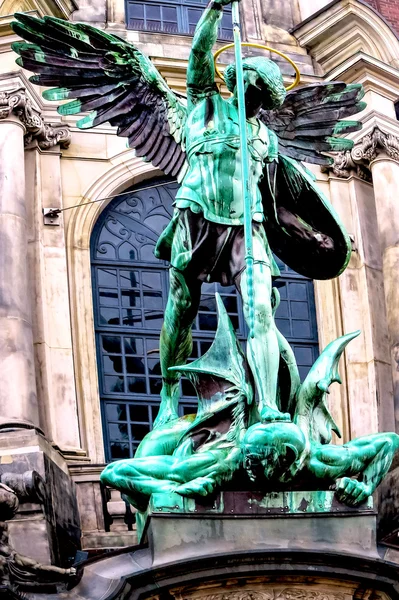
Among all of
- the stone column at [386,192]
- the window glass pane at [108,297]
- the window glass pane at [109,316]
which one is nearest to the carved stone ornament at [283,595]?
the stone column at [386,192]

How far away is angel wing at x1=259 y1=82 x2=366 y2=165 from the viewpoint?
59.1 feet

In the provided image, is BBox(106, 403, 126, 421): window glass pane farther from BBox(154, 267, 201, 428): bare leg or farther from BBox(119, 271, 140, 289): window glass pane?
BBox(154, 267, 201, 428): bare leg

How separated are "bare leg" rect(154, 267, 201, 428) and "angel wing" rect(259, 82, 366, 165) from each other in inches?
71.6

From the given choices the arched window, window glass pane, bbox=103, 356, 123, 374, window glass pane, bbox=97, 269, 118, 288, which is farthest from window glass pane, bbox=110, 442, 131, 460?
window glass pane, bbox=97, 269, 118, 288

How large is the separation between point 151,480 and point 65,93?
3.32m

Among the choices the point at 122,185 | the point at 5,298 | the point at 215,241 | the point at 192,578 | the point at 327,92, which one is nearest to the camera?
the point at 192,578

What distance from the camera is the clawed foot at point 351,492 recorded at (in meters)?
15.7

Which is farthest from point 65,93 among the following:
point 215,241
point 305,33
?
point 305,33

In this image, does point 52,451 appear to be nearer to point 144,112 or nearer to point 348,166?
point 144,112

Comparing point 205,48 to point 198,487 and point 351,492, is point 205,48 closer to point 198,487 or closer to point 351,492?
point 198,487

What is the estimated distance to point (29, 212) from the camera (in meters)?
21.0

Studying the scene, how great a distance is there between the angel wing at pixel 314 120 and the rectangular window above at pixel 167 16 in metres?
4.73

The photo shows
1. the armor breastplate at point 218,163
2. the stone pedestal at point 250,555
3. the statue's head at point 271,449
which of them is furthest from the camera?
the armor breastplate at point 218,163

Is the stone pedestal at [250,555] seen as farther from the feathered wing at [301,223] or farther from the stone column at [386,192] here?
the stone column at [386,192]
